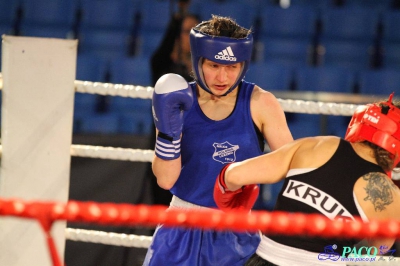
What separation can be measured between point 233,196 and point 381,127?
458 mm

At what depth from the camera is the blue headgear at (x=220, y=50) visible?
178 cm

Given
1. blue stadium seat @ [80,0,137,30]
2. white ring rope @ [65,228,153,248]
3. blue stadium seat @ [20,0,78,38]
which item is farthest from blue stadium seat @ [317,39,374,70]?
white ring rope @ [65,228,153,248]

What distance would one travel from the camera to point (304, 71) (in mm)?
4746

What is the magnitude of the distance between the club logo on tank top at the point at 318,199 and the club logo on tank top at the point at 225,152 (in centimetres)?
31

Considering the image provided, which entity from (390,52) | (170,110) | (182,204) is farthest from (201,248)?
(390,52)

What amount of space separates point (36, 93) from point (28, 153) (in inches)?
9.1

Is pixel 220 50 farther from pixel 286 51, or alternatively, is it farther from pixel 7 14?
pixel 7 14

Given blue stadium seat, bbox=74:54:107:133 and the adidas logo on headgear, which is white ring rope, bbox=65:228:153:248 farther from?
blue stadium seat, bbox=74:54:107:133

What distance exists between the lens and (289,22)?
507 centimetres

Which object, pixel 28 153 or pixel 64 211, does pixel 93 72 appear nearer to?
pixel 28 153

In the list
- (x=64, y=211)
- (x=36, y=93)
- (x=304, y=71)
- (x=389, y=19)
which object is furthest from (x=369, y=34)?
(x=64, y=211)

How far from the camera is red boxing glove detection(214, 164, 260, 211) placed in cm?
163

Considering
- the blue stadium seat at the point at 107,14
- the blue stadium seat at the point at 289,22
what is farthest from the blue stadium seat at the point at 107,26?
the blue stadium seat at the point at 289,22

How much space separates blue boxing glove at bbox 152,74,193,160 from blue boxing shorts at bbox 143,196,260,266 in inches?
9.9
